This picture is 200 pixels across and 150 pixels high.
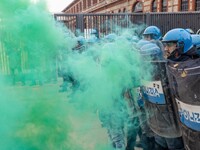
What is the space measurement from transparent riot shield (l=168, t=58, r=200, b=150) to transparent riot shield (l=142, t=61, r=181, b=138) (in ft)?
Answer: 1.12

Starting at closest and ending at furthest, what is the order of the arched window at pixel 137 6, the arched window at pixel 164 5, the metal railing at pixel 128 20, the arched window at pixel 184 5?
1. the metal railing at pixel 128 20
2. the arched window at pixel 184 5
3. the arched window at pixel 164 5
4. the arched window at pixel 137 6

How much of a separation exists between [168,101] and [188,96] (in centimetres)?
61

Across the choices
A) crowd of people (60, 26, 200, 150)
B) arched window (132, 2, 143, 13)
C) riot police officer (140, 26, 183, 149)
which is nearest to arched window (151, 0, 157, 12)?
arched window (132, 2, 143, 13)

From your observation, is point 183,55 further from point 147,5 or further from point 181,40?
point 147,5

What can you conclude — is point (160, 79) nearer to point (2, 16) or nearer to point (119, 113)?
point (119, 113)

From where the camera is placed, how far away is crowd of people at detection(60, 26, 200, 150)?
2.32 metres

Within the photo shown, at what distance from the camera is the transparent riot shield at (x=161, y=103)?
2918 millimetres

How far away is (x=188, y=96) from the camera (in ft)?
7.61

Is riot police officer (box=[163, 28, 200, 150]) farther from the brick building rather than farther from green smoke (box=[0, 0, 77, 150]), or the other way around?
the brick building

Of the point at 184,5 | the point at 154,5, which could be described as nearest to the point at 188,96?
the point at 184,5

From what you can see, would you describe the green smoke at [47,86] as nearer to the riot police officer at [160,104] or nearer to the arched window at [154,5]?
the riot police officer at [160,104]

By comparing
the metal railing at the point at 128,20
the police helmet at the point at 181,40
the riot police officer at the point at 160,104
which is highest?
the metal railing at the point at 128,20

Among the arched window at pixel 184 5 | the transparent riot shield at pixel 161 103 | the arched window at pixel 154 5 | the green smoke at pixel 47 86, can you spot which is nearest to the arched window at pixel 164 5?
the arched window at pixel 154 5

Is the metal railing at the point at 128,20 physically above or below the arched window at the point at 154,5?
below
